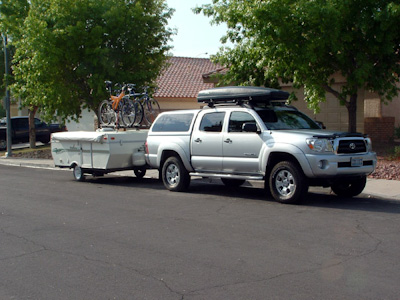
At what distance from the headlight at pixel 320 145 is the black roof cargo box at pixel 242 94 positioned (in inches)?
67.3

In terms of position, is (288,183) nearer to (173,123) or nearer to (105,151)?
(173,123)

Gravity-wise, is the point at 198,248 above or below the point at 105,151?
below

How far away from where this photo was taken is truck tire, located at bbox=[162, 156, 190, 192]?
1309 centimetres

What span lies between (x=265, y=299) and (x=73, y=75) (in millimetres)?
19525

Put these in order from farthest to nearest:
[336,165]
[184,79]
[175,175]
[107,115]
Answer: [184,79] → [107,115] → [175,175] → [336,165]

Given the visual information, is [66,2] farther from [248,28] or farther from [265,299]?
[265,299]

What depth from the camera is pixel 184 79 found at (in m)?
38.8

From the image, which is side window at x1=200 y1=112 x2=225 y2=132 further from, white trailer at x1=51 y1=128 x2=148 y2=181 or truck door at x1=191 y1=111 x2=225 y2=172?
white trailer at x1=51 y1=128 x2=148 y2=181

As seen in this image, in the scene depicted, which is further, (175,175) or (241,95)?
(175,175)

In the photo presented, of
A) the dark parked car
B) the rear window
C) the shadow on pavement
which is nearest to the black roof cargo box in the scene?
the rear window

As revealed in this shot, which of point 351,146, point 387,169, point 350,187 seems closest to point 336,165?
point 351,146

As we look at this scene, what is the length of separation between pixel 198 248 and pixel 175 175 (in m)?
6.01

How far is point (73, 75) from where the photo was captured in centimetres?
2338

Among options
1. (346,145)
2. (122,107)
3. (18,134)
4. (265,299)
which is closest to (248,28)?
(122,107)
